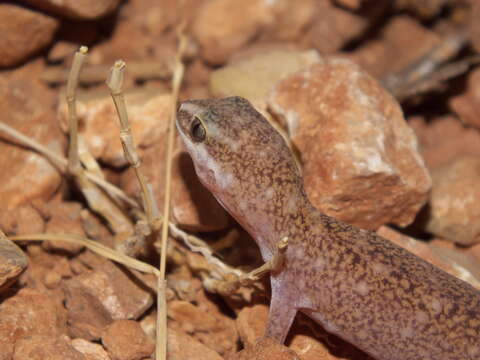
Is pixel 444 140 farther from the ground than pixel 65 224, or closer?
farther from the ground

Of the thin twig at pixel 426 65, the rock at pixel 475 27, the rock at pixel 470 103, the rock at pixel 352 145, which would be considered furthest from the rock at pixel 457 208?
the rock at pixel 475 27

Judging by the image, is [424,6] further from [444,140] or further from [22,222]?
[22,222]

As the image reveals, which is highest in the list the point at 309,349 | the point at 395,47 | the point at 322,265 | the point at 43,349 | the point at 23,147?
Result: the point at 395,47

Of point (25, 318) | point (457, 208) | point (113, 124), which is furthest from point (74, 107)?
point (457, 208)

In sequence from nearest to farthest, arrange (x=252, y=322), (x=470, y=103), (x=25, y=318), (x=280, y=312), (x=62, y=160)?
(x=25, y=318)
(x=280, y=312)
(x=252, y=322)
(x=62, y=160)
(x=470, y=103)

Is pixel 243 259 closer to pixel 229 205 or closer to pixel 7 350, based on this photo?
pixel 229 205

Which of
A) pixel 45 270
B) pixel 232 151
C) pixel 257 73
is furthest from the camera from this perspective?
pixel 257 73

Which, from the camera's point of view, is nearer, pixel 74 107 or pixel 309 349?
pixel 309 349
